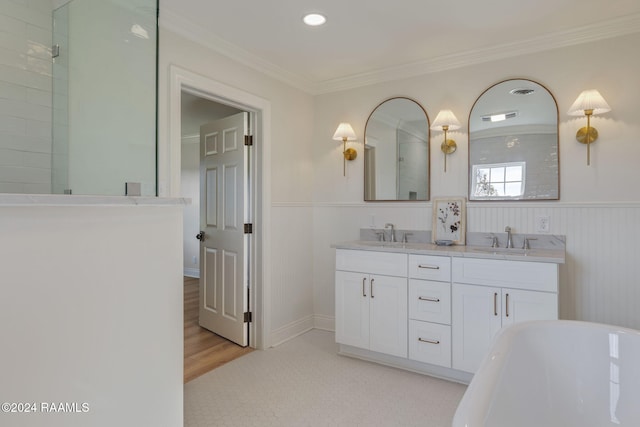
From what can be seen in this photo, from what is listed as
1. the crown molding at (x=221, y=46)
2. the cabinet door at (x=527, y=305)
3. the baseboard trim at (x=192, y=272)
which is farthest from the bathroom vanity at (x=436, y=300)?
the baseboard trim at (x=192, y=272)

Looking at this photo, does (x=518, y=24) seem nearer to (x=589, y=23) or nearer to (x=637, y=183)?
(x=589, y=23)

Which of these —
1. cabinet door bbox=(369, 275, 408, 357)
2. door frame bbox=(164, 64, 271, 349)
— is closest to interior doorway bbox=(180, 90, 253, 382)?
door frame bbox=(164, 64, 271, 349)

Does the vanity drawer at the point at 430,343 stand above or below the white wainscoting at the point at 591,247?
below

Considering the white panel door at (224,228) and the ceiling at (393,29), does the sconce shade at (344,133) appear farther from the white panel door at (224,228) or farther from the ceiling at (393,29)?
the white panel door at (224,228)

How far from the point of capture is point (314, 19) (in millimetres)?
2465

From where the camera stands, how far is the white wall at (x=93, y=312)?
41.6 inches

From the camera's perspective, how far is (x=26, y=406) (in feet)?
3.47

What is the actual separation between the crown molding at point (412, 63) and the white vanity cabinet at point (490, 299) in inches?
64.0

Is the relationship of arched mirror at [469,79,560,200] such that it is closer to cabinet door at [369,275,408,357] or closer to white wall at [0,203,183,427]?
cabinet door at [369,275,408,357]

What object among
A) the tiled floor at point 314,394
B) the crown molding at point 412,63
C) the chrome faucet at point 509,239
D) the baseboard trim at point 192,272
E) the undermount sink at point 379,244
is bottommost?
the tiled floor at point 314,394

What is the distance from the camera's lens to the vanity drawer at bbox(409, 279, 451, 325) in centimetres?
260

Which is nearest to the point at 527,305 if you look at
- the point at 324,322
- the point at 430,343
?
the point at 430,343

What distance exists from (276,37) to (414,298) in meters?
2.16

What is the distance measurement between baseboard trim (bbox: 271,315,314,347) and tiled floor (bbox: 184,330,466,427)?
246mm
